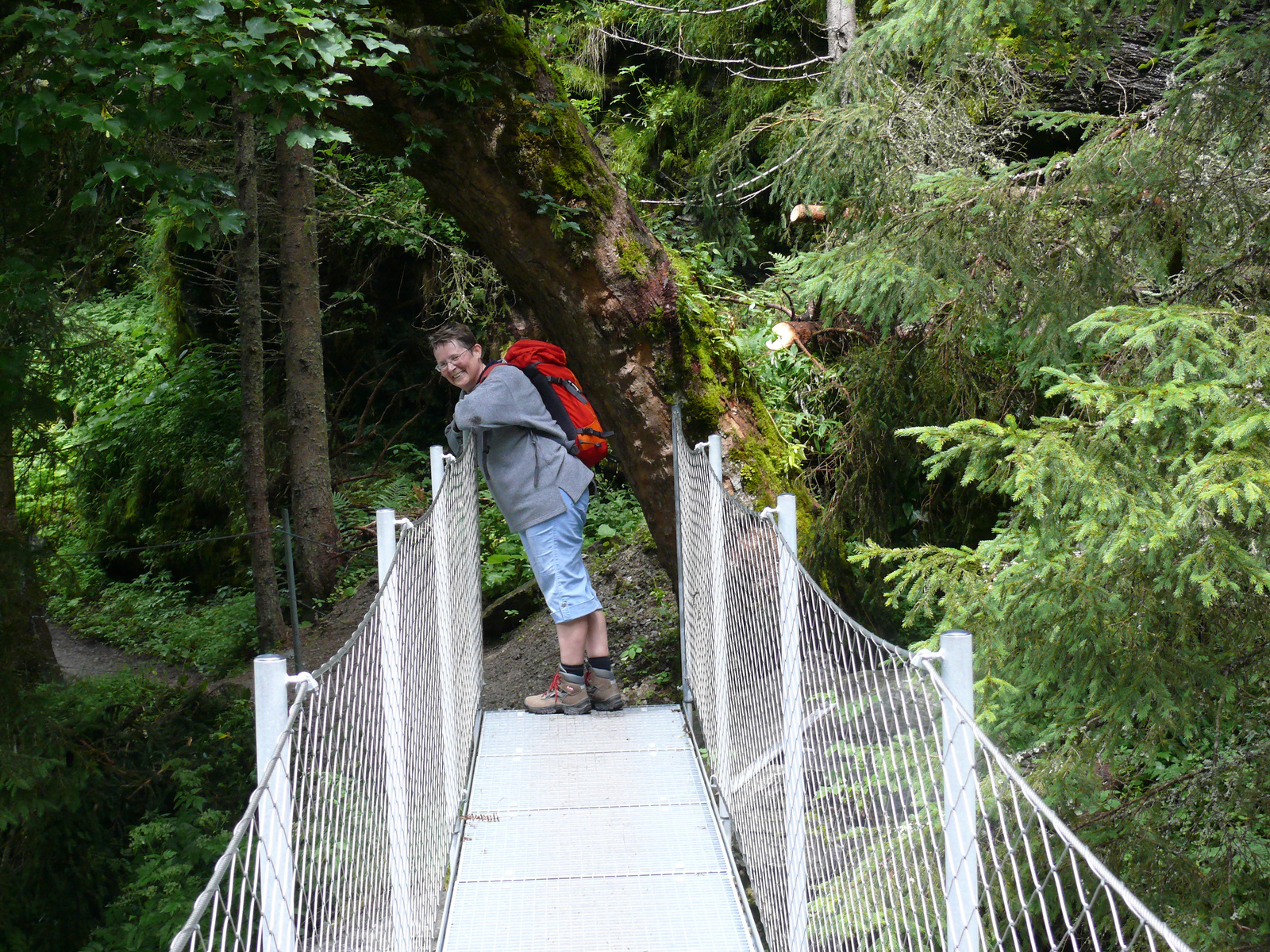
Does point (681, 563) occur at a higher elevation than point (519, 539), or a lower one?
higher

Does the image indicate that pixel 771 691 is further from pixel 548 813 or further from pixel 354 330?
pixel 354 330

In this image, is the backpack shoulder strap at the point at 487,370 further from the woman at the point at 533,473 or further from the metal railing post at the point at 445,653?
the metal railing post at the point at 445,653

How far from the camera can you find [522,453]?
4906 millimetres

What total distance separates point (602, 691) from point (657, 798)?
1014 millimetres

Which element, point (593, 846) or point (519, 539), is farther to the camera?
point (519, 539)

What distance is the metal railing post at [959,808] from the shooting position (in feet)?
5.62

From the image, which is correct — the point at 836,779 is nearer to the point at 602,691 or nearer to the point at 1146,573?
the point at 1146,573

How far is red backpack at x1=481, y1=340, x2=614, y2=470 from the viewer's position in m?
5.02

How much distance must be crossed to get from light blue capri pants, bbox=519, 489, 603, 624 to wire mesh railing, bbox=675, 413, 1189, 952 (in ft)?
1.89

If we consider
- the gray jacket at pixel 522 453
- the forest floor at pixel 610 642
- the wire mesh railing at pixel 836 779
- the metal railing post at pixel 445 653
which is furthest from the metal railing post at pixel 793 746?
the forest floor at pixel 610 642

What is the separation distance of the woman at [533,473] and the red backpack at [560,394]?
0.26 ft

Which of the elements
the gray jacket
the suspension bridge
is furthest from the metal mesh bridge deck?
the gray jacket

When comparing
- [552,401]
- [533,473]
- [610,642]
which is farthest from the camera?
[610,642]

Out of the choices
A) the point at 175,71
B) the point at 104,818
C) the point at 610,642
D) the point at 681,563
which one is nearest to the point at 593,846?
the point at 681,563
